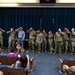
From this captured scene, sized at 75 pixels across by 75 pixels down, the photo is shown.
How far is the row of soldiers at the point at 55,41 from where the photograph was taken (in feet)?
32.7

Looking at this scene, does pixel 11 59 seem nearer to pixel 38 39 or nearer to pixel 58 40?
pixel 38 39

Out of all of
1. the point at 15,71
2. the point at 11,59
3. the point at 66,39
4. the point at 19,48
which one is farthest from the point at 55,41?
the point at 15,71

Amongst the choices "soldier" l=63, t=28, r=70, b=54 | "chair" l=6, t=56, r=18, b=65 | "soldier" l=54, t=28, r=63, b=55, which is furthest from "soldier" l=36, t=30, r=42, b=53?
"chair" l=6, t=56, r=18, b=65

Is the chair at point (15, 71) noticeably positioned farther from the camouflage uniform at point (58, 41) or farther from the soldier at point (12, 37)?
the soldier at point (12, 37)

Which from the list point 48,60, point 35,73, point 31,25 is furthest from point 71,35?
point 35,73

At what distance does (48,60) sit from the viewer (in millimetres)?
8867

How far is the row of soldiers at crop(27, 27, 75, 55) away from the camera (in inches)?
392

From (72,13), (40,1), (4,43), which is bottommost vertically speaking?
(4,43)

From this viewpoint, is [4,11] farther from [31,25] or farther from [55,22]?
[55,22]

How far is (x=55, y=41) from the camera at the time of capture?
10.0 meters

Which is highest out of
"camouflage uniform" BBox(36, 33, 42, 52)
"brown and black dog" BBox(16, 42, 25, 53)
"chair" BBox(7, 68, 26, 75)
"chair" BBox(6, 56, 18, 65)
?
"chair" BBox(7, 68, 26, 75)

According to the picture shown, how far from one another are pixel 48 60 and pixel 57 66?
1.02 metres

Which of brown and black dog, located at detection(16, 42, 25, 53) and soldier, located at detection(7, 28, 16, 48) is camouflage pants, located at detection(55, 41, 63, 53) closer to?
brown and black dog, located at detection(16, 42, 25, 53)

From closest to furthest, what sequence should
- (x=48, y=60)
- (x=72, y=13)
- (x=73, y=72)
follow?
(x=73, y=72)
(x=48, y=60)
(x=72, y=13)
